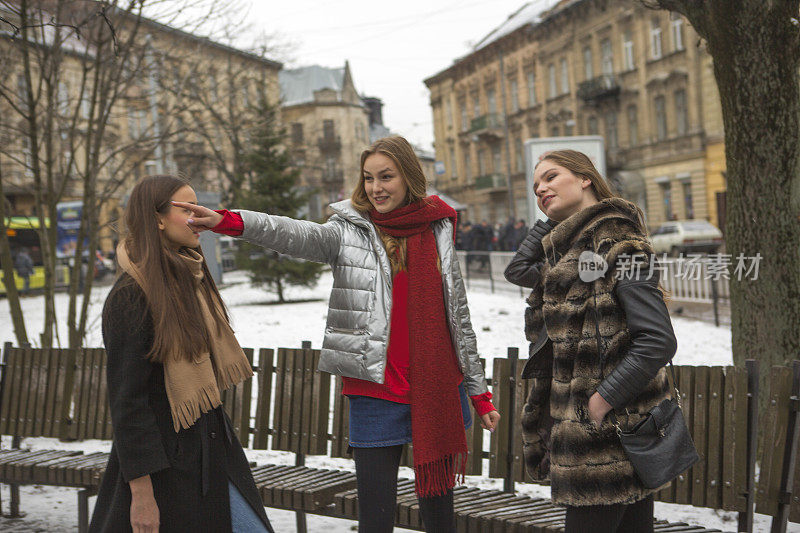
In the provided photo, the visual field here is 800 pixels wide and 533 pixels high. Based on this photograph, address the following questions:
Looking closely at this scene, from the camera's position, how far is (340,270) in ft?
10.3

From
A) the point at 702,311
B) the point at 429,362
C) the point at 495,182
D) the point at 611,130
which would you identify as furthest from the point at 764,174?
the point at 495,182

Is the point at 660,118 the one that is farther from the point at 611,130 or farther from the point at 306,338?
the point at 306,338

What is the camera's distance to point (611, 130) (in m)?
42.0

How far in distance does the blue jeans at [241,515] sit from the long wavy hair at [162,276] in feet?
1.70

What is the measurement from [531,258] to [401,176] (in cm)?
61

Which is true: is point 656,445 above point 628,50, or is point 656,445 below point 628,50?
below

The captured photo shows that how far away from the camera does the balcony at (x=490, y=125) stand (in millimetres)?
52812

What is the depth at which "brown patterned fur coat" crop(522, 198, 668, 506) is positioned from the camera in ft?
8.46

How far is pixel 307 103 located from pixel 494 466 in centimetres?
7703

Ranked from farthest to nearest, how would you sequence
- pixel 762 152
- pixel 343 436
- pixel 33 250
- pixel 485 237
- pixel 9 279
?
pixel 33 250, pixel 485 237, pixel 9 279, pixel 762 152, pixel 343 436

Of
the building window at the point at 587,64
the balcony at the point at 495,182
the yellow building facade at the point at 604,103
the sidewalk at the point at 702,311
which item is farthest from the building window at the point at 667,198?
the sidewalk at the point at 702,311

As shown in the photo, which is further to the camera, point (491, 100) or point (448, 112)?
point (448, 112)

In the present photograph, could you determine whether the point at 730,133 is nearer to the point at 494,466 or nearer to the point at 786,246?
the point at 786,246

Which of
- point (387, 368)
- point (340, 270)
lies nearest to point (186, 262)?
point (340, 270)
